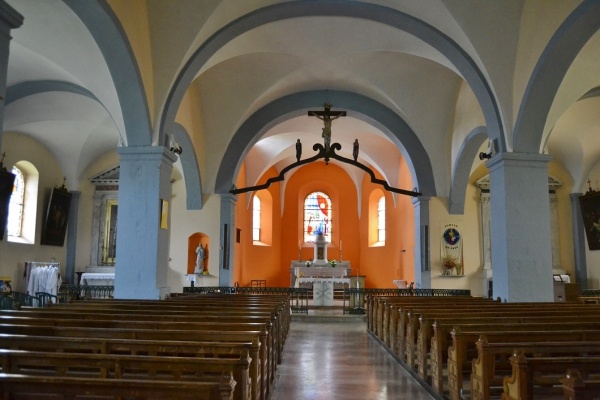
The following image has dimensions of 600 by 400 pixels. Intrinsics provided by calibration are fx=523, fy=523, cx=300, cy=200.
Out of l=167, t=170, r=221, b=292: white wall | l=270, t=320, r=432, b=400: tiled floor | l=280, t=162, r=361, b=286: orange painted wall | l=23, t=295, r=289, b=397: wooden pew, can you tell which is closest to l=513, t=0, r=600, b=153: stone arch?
l=270, t=320, r=432, b=400: tiled floor

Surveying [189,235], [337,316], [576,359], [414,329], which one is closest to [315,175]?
[189,235]

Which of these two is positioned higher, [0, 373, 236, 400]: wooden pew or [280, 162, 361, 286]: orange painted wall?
[280, 162, 361, 286]: orange painted wall

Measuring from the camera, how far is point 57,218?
52.3 ft

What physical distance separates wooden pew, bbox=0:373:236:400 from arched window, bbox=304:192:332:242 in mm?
22127

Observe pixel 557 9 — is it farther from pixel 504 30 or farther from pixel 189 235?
pixel 189 235

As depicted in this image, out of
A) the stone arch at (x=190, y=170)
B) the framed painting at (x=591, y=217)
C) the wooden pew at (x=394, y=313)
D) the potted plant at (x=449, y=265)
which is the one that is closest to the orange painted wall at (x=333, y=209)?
the potted plant at (x=449, y=265)

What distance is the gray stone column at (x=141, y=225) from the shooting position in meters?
9.44

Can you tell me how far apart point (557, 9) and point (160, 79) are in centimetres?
680

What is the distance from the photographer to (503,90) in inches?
378

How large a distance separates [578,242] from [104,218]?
15.4 metres

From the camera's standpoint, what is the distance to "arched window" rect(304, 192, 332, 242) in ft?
81.2

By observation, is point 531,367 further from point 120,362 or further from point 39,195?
point 39,195

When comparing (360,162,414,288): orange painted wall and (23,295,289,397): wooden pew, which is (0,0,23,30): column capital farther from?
(360,162,414,288): orange painted wall

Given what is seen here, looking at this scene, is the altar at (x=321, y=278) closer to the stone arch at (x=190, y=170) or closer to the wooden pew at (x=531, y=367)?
the stone arch at (x=190, y=170)
